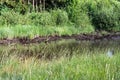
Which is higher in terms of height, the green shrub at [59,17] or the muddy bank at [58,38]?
the green shrub at [59,17]

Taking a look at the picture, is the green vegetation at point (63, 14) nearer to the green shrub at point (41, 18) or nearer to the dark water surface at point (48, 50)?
the green shrub at point (41, 18)

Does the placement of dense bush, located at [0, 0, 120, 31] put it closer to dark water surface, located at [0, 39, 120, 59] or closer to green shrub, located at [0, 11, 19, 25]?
green shrub, located at [0, 11, 19, 25]

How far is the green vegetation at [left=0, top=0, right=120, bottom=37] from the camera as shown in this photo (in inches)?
1016

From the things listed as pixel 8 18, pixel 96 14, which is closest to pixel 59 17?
pixel 8 18

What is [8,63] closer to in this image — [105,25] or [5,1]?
[5,1]

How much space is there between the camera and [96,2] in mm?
34156

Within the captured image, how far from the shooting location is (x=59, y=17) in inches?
1118

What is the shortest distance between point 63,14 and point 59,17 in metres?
0.67

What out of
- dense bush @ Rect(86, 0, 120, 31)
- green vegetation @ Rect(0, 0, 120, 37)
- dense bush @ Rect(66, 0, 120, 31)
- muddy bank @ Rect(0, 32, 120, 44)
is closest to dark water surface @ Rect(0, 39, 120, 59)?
muddy bank @ Rect(0, 32, 120, 44)

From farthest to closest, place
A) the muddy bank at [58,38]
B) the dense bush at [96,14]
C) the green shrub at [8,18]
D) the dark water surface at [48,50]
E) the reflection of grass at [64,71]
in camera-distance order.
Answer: the dense bush at [96,14], the green shrub at [8,18], the muddy bank at [58,38], the dark water surface at [48,50], the reflection of grass at [64,71]

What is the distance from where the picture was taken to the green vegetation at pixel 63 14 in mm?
25812

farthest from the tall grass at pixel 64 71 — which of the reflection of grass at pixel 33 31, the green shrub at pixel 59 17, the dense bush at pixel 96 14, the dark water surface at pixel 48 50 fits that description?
the dense bush at pixel 96 14

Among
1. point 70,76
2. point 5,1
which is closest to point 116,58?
point 70,76

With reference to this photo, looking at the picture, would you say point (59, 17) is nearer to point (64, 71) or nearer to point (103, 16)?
point (103, 16)
